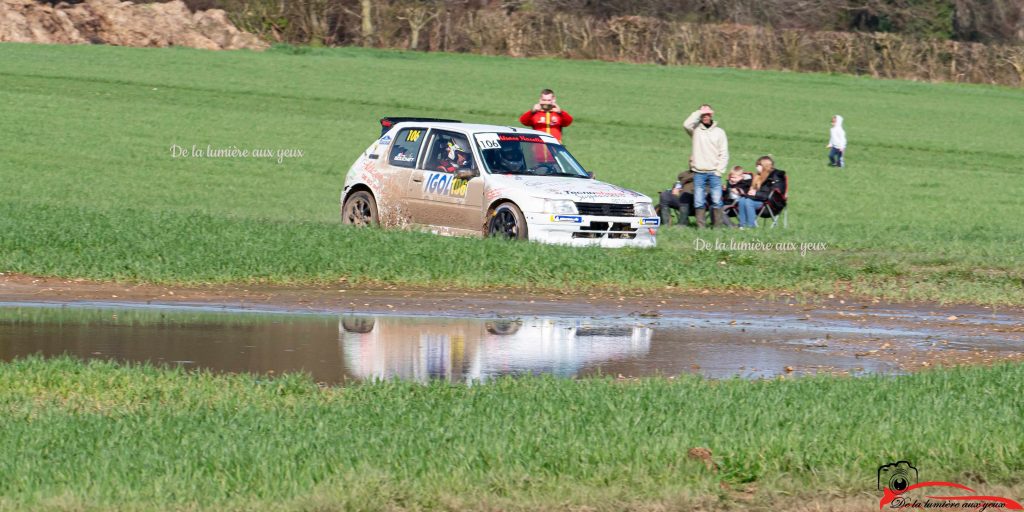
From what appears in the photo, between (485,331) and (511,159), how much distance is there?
6.49 metres

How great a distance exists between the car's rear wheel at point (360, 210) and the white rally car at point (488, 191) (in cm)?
1

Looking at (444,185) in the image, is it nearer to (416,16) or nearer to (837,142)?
(837,142)

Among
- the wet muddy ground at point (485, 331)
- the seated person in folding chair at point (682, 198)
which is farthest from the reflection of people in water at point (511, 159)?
the seated person in folding chair at point (682, 198)

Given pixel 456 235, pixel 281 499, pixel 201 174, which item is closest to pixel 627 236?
pixel 456 235

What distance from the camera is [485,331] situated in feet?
36.8

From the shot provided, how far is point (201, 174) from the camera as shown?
1143 inches

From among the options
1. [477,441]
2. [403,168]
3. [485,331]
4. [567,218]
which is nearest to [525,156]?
[403,168]

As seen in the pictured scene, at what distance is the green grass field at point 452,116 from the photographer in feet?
47.2

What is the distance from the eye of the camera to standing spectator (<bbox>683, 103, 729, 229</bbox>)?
20922 mm

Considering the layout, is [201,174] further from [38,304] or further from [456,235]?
[38,304]

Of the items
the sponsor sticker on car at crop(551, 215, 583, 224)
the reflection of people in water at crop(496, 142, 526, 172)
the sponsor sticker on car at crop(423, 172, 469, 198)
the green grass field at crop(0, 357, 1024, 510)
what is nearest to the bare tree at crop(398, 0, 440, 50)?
the reflection of people in water at crop(496, 142, 526, 172)

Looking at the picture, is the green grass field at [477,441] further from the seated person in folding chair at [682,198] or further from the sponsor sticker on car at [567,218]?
the seated person in folding chair at [682,198]

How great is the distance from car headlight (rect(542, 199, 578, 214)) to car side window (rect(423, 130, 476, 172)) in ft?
4.41

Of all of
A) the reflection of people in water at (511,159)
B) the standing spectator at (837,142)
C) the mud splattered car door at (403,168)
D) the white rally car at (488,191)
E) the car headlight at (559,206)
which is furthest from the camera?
the standing spectator at (837,142)
